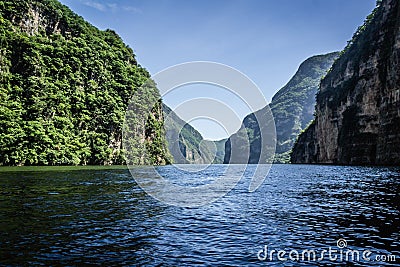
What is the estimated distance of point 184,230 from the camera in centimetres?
1575

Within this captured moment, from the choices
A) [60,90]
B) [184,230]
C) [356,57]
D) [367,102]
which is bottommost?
[184,230]

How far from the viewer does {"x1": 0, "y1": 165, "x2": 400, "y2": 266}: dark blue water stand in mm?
11531

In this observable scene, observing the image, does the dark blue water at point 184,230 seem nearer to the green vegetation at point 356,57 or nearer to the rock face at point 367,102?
the rock face at point 367,102

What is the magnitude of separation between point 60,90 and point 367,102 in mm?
89130

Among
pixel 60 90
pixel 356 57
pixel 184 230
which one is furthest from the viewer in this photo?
pixel 356 57

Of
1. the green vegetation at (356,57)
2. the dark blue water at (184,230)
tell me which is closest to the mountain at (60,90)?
the dark blue water at (184,230)

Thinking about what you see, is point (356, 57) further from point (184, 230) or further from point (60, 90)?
point (184, 230)

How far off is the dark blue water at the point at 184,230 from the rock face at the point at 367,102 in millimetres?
60789

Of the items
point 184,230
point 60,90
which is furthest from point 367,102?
point 184,230

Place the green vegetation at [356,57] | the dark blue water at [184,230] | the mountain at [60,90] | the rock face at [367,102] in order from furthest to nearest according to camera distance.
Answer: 1. the green vegetation at [356,57]
2. the mountain at [60,90]
3. the rock face at [367,102]
4. the dark blue water at [184,230]

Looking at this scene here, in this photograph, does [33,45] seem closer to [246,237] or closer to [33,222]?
[33,222]

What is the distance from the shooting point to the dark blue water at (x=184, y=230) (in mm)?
11531

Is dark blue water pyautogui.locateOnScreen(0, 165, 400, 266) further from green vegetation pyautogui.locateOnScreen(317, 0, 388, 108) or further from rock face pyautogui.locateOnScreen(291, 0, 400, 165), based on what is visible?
green vegetation pyautogui.locateOnScreen(317, 0, 388, 108)

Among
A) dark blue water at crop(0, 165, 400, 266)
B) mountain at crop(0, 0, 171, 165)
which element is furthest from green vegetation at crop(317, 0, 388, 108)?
dark blue water at crop(0, 165, 400, 266)
